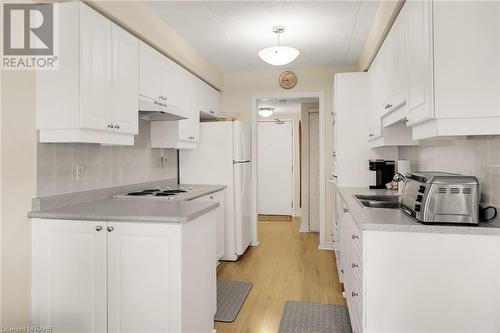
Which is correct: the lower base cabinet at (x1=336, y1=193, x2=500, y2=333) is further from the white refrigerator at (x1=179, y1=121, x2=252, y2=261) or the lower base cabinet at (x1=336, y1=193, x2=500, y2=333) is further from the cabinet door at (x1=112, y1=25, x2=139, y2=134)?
the white refrigerator at (x1=179, y1=121, x2=252, y2=261)

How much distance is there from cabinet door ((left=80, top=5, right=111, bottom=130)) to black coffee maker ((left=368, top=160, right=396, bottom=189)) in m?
2.45

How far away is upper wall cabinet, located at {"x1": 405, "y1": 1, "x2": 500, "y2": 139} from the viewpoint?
4.76 feet

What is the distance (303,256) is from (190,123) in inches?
86.5

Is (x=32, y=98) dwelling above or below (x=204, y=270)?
above

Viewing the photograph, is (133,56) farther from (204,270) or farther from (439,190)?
(439,190)

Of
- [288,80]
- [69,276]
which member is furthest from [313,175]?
[69,276]

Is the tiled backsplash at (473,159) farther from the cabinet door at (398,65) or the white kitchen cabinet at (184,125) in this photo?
the white kitchen cabinet at (184,125)

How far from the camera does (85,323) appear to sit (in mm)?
1906

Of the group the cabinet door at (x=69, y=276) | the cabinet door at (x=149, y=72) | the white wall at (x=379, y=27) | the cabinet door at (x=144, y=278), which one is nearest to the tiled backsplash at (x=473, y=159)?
the white wall at (x=379, y=27)

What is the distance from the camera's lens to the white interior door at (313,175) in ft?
18.7

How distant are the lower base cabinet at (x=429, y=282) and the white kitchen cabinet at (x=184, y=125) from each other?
7.80ft

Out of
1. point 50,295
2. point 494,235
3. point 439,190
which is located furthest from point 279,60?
point 50,295

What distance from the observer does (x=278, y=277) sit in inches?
139

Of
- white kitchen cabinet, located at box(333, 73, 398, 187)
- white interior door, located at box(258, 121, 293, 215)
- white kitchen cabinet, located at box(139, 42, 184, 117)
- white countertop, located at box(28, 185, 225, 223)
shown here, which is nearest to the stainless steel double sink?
white kitchen cabinet, located at box(333, 73, 398, 187)
